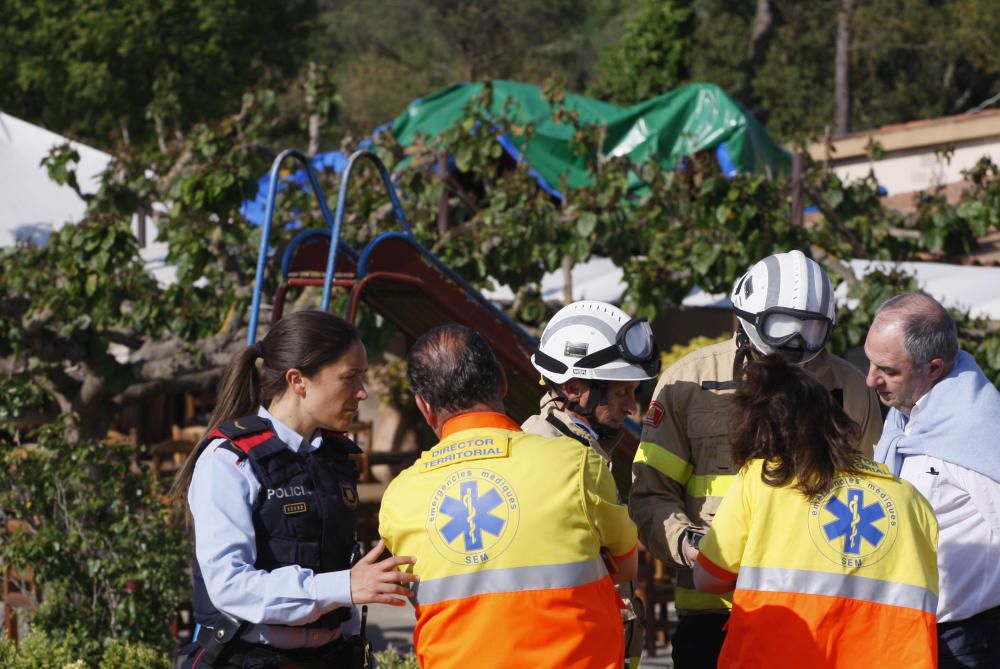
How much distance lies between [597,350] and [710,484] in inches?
21.4

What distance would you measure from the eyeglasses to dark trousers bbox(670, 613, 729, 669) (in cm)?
75

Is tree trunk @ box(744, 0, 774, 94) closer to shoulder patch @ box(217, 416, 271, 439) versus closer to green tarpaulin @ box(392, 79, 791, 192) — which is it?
green tarpaulin @ box(392, 79, 791, 192)

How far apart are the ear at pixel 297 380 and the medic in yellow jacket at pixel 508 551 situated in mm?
484

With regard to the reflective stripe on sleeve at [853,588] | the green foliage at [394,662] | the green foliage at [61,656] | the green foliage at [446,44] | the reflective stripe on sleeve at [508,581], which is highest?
the green foliage at [446,44]

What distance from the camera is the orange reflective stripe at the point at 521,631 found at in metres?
2.78

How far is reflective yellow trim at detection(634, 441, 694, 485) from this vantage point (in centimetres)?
361

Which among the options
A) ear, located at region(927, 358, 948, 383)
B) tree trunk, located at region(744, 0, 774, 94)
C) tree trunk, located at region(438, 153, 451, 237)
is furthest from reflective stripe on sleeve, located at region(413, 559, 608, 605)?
tree trunk, located at region(744, 0, 774, 94)

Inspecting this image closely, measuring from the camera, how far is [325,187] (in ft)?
31.8

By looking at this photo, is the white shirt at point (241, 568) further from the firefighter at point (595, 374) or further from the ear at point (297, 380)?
the firefighter at point (595, 374)

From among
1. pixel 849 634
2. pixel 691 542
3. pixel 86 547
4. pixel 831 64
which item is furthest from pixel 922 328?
Answer: pixel 831 64

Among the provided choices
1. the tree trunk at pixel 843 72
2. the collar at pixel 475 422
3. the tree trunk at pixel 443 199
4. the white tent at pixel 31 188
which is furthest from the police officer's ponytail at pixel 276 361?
the tree trunk at pixel 843 72

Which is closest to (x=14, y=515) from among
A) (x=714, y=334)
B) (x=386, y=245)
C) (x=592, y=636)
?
(x=386, y=245)

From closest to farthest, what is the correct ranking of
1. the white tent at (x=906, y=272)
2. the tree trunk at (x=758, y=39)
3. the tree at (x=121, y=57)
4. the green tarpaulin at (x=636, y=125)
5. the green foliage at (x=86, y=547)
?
the green foliage at (x=86, y=547) < the white tent at (x=906, y=272) < the green tarpaulin at (x=636, y=125) < the tree at (x=121, y=57) < the tree trunk at (x=758, y=39)

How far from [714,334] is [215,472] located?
1050 cm
